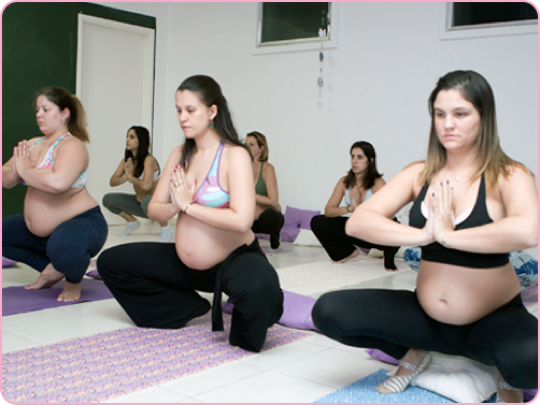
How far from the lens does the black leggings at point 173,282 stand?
240 cm

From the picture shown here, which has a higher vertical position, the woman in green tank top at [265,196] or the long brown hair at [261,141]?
the long brown hair at [261,141]

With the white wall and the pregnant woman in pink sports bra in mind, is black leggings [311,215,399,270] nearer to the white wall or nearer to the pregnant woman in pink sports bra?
the white wall

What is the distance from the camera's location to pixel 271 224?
16.9 ft

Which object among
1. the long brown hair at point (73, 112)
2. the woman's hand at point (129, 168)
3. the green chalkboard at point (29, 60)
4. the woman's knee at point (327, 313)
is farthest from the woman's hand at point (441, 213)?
the green chalkboard at point (29, 60)

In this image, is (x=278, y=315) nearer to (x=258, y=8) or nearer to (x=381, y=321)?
(x=381, y=321)

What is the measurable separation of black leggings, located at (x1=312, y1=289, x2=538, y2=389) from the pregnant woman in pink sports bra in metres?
0.47

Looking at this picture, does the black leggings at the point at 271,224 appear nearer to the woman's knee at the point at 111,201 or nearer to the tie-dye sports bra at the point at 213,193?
the woman's knee at the point at 111,201

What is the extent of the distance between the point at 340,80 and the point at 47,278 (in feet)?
12.8

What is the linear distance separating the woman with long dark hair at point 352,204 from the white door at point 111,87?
3078 millimetres

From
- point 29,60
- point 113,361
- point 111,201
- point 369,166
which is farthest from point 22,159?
point 29,60

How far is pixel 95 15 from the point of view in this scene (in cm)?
654

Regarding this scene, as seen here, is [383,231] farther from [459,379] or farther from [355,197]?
[355,197]

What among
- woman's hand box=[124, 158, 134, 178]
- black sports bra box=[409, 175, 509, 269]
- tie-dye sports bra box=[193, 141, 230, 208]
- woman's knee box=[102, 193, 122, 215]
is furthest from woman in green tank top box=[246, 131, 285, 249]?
black sports bra box=[409, 175, 509, 269]

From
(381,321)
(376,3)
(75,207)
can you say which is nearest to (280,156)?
(376,3)
